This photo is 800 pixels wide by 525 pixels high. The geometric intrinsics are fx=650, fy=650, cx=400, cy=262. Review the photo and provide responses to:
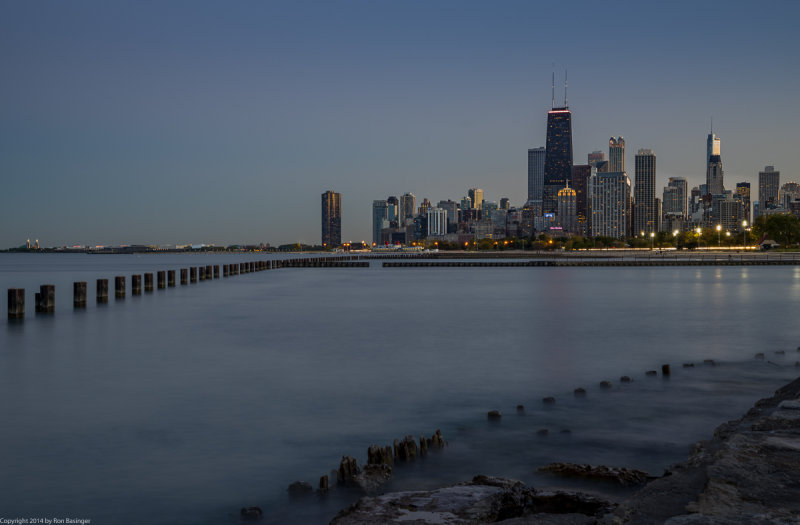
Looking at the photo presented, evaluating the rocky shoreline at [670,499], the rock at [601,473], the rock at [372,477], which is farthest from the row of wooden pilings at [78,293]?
the rocky shoreline at [670,499]

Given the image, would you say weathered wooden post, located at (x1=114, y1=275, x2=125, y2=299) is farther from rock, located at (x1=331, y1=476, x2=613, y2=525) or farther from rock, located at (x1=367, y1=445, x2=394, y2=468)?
rock, located at (x1=331, y1=476, x2=613, y2=525)

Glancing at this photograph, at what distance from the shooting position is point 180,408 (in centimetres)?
1116

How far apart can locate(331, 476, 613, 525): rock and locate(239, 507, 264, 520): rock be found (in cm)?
129

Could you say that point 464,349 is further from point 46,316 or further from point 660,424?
point 46,316

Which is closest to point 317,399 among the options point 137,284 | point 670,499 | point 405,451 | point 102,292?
point 405,451

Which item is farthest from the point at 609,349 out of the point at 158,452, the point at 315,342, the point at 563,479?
the point at 158,452

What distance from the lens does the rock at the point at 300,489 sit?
281 inches

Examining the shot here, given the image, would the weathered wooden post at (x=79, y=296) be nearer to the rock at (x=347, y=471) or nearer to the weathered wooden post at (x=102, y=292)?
the weathered wooden post at (x=102, y=292)

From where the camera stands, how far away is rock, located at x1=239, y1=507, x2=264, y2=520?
6539 mm

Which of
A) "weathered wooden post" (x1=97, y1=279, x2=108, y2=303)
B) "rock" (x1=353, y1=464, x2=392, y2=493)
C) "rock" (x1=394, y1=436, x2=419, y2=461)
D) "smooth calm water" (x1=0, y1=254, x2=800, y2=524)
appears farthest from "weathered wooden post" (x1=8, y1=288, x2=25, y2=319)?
"rock" (x1=353, y1=464, x2=392, y2=493)

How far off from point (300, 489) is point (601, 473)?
10.9 ft

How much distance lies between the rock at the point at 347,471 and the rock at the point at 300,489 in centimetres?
34

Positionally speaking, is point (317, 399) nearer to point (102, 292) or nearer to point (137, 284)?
point (102, 292)

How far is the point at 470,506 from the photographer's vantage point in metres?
5.54
